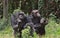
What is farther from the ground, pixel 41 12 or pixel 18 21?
pixel 18 21

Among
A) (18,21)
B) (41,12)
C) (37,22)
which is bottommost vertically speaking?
(41,12)

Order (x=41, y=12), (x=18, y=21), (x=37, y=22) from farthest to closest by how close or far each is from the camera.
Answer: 1. (x=41, y=12)
2. (x=37, y=22)
3. (x=18, y=21)

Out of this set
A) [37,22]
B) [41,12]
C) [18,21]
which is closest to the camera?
[18,21]

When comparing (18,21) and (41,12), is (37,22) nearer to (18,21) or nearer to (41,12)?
(18,21)

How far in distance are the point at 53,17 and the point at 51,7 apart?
0.74 m

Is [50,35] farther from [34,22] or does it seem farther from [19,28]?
[19,28]

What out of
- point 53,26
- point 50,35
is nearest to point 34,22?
point 50,35

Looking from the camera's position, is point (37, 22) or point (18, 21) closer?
point (18, 21)

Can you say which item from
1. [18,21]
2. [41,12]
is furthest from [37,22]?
[41,12]

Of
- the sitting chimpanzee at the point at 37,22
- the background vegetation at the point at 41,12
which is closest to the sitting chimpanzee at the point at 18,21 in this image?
the sitting chimpanzee at the point at 37,22

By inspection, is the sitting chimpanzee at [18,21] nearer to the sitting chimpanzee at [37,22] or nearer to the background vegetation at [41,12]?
the sitting chimpanzee at [37,22]

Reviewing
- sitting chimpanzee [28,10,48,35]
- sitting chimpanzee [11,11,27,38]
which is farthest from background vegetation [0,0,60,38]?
sitting chimpanzee [11,11,27,38]

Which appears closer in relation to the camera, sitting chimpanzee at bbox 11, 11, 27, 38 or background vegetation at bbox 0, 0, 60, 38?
sitting chimpanzee at bbox 11, 11, 27, 38

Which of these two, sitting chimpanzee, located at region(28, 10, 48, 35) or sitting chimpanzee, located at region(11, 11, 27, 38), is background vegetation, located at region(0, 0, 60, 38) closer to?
sitting chimpanzee, located at region(28, 10, 48, 35)
